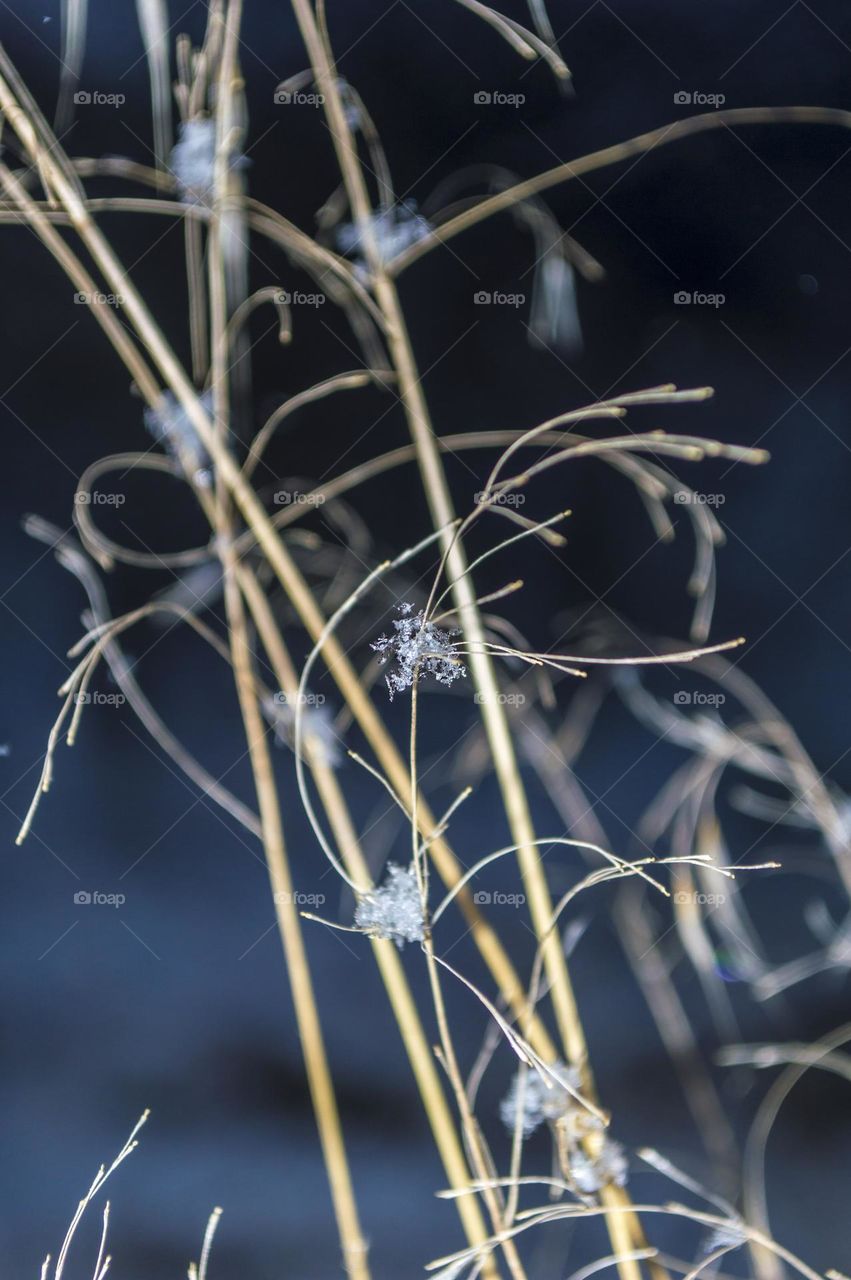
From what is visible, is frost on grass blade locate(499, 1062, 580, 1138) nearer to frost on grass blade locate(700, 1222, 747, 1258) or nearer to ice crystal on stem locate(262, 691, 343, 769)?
frost on grass blade locate(700, 1222, 747, 1258)

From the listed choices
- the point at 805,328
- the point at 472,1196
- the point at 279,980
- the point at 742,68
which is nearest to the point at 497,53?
the point at 742,68

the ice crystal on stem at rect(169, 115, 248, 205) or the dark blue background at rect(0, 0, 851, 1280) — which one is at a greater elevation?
the ice crystal on stem at rect(169, 115, 248, 205)

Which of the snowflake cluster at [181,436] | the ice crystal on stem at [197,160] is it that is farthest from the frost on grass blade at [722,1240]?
the ice crystal on stem at [197,160]

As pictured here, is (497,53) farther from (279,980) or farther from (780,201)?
(279,980)

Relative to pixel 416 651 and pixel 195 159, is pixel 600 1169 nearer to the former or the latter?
pixel 416 651

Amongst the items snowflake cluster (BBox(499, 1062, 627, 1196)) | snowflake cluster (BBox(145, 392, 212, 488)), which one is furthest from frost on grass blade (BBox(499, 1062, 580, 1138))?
snowflake cluster (BBox(145, 392, 212, 488))

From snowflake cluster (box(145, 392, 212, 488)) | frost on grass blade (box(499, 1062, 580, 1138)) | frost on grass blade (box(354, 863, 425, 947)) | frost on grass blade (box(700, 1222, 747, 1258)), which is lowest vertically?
frost on grass blade (box(700, 1222, 747, 1258))

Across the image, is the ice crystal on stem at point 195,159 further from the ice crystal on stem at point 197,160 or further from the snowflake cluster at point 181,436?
the snowflake cluster at point 181,436

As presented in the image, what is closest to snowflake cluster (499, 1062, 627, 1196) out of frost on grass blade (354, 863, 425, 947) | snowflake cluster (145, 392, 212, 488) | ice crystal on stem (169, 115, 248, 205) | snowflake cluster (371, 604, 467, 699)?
frost on grass blade (354, 863, 425, 947)

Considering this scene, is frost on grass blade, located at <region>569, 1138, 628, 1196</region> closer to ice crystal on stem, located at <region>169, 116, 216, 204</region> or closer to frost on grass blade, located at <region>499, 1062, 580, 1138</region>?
frost on grass blade, located at <region>499, 1062, 580, 1138</region>
